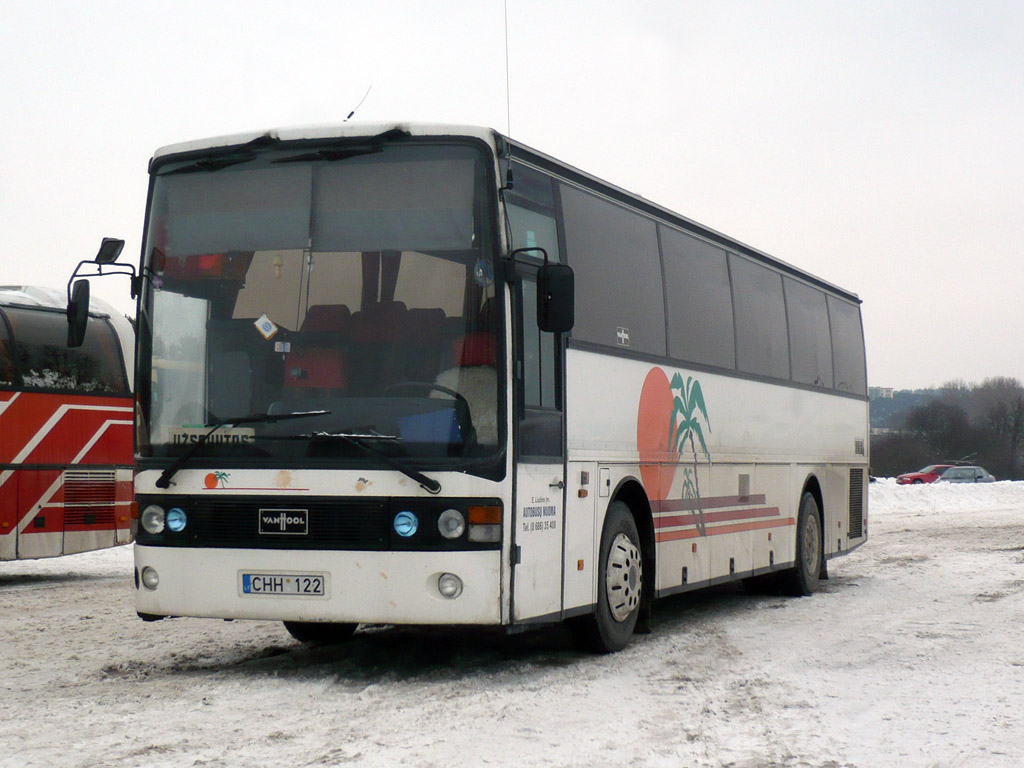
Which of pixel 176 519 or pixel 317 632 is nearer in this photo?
pixel 176 519

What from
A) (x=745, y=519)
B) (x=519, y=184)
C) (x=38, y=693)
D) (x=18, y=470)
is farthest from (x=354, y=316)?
(x=18, y=470)

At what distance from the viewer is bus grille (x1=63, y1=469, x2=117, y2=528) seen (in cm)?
1691

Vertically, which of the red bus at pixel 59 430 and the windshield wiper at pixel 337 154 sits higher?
the windshield wiper at pixel 337 154

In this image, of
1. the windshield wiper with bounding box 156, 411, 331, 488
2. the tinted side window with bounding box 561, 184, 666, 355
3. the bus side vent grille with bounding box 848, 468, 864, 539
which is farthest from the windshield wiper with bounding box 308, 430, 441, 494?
the bus side vent grille with bounding box 848, 468, 864, 539

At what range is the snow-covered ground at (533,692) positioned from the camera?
632cm

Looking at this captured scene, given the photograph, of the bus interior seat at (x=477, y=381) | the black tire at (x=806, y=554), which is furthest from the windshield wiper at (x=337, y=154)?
the black tire at (x=806, y=554)

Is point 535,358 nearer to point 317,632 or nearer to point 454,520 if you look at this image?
point 454,520

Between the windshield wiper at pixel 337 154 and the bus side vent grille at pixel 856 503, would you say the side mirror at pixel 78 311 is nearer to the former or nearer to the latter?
the windshield wiper at pixel 337 154

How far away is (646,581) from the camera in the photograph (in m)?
10.7

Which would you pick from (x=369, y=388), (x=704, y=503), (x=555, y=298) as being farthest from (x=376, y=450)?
(x=704, y=503)

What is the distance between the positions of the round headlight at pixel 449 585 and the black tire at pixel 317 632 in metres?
2.38

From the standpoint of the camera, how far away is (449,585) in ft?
26.9

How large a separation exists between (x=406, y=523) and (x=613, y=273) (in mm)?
3084

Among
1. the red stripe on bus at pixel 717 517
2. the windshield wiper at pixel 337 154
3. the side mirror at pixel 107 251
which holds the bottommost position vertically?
the red stripe on bus at pixel 717 517
